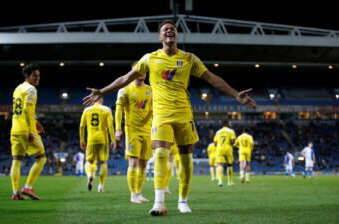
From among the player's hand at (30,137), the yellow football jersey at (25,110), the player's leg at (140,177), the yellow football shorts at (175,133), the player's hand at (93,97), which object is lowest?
the player's leg at (140,177)

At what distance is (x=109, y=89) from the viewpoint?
270 inches

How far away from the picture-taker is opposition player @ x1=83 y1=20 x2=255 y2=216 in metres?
6.89

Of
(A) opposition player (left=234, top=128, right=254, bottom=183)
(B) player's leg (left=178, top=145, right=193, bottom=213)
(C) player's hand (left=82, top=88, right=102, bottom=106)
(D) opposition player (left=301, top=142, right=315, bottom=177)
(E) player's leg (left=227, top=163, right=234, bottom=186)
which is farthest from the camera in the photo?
(D) opposition player (left=301, top=142, right=315, bottom=177)

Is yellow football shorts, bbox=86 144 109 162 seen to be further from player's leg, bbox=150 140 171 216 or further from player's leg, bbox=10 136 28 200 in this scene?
player's leg, bbox=150 140 171 216

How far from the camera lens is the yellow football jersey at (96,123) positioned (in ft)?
43.4

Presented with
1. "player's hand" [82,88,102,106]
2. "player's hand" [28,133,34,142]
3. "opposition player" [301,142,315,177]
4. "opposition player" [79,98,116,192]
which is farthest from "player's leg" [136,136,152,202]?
"opposition player" [301,142,315,177]

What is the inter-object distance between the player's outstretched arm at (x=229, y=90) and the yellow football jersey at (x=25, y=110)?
399 centimetres

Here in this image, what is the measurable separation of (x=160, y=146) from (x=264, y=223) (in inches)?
66.6

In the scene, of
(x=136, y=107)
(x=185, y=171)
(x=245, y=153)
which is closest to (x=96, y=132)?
(x=136, y=107)

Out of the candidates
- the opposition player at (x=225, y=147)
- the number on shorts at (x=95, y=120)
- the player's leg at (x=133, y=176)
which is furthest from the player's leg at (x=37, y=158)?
the opposition player at (x=225, y=147)

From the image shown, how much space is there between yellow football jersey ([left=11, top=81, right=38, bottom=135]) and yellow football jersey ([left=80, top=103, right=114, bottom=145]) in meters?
3.10

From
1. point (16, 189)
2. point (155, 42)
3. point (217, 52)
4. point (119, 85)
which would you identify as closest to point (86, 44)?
point (155, 42)

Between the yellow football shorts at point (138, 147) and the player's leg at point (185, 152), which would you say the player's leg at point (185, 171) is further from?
the yellow football shorts at point (138, 147)

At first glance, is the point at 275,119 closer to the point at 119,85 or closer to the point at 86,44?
the point at 86,44
